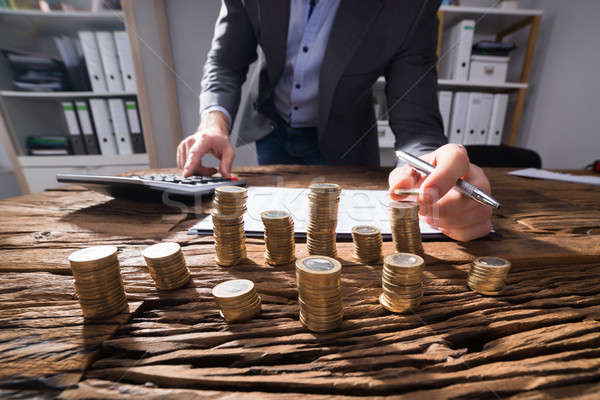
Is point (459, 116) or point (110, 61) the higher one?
point (110, 61)

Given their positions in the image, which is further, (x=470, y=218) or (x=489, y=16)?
(x=489, y=16)

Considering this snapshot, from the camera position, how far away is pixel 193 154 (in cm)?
93

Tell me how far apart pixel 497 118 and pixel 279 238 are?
2658 mm

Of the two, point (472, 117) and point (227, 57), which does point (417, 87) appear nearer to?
point (227, 57)

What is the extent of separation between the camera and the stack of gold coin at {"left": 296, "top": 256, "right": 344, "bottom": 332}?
1.04 feet

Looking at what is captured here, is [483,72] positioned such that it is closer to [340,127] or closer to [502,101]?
[502,101]

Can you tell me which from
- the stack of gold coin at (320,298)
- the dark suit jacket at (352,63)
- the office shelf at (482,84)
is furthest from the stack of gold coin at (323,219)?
the office shelf at (482,84)

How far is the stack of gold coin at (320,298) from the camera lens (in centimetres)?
32

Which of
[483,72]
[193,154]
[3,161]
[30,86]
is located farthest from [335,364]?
[3,161]

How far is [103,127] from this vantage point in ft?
7.48

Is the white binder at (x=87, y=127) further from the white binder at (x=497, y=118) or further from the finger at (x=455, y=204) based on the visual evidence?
the white binder at (x=497, y=118)

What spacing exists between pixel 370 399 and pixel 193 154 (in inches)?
34.1

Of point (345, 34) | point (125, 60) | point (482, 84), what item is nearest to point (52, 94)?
point (125, 60)

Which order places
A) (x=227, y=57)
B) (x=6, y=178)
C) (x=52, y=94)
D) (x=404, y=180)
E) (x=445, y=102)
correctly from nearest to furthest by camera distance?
1. (x=404, y=180)
2. (x=227, y=57)
3. (x=52, y=94)
4. (x=445, y=102)
5. (x=6, y=178)
